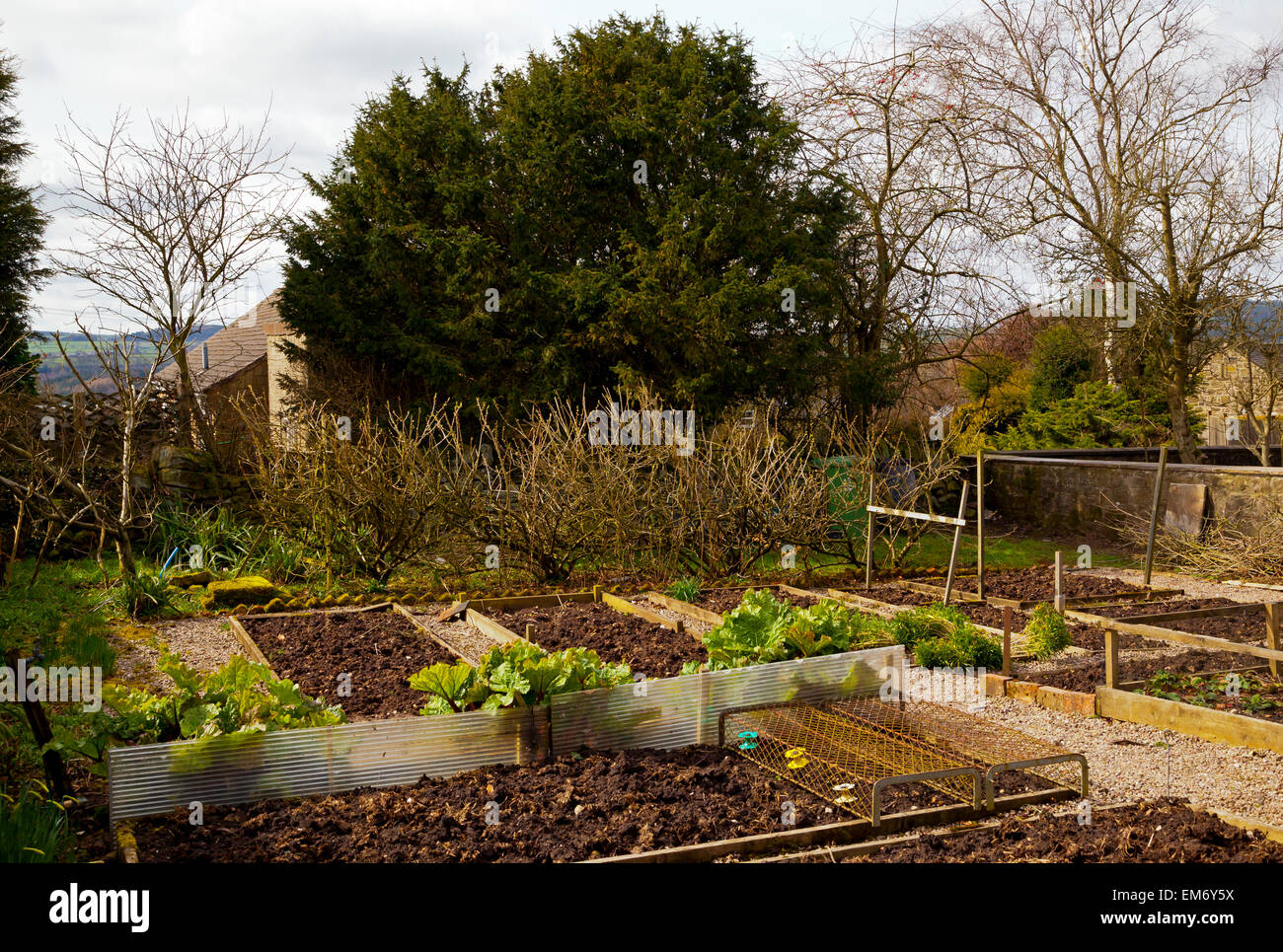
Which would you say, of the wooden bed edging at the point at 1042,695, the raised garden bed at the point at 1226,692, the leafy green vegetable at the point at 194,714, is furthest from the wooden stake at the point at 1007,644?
the leafy green vegetable at the point at 194,714

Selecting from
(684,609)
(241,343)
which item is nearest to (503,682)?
(684,609)

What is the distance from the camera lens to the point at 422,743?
4758 mm

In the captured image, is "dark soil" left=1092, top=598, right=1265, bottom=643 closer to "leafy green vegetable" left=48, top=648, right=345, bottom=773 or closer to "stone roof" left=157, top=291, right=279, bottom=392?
"leafy green vegetable" left=48, top=648, right=345, bottom=773

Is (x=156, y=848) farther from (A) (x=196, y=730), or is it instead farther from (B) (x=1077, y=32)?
(B) (x=1077, y=32)

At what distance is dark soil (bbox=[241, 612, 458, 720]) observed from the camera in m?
6.25

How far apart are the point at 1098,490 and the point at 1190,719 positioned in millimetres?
9550

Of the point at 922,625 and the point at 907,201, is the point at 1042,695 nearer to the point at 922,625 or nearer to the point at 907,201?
the point at 922,625

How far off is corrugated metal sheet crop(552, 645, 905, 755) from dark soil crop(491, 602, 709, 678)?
3.19 ft

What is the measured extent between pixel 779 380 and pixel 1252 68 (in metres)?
7.83

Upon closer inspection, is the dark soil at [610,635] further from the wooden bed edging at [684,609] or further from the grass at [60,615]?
the grass at [60,615]

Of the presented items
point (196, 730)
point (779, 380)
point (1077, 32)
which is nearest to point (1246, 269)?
point (1077, 32)

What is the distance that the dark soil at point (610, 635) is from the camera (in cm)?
716

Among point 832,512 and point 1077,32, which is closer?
point 832,512
